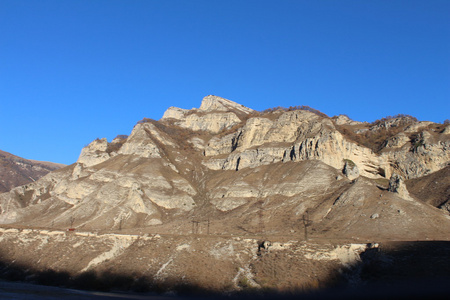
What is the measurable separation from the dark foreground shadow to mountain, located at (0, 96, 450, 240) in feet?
49.3

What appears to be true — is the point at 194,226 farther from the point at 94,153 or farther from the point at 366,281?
the point at 94,153

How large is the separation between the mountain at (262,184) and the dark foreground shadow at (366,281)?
49.3ft

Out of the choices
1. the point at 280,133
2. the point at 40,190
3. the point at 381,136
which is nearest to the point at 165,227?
the point at 280,133

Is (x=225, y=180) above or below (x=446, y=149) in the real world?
below

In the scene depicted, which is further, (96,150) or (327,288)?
(96,150)

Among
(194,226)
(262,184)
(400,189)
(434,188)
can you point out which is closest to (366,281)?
(400,189)

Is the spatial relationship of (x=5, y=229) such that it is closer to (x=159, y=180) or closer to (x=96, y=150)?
(x=159, y=180)

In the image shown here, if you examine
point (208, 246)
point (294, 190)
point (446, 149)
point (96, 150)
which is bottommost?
point (208, 246)

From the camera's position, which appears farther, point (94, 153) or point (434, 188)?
point (94, 153)

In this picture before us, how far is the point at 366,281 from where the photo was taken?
128ft

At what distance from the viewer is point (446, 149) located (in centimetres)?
9375

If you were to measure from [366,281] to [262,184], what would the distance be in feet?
196

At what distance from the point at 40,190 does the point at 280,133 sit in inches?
3654

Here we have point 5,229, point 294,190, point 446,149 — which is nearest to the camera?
point 5,229
